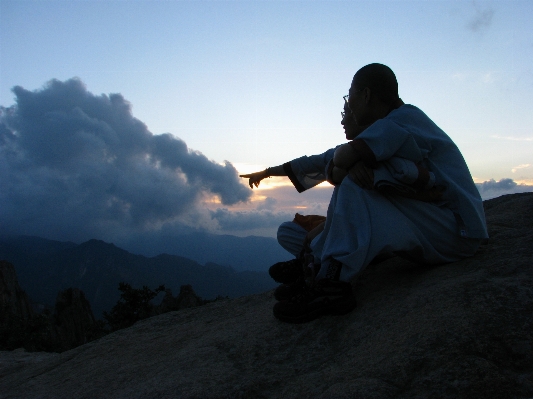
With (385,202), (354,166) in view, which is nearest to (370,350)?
(385,202)

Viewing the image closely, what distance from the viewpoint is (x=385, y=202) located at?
3160 mm

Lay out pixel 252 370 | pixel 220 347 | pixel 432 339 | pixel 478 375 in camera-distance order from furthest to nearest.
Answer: pixel 220 347 → pixel 252 370 → pixel 432 339 → pixel 478 375

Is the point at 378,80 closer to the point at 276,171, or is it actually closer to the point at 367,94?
the point at 367,94

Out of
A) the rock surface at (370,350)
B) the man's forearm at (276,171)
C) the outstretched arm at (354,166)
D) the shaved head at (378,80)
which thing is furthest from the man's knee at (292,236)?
the shaved head at (378,80)

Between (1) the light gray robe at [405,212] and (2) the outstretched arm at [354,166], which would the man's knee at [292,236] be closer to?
(1) the light gray robe at [405,212]

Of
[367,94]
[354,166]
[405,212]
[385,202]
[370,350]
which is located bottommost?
[370,350]

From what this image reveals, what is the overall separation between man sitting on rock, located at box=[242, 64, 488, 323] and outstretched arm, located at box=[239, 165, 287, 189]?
90 centimetres

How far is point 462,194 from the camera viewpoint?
3.23 metres

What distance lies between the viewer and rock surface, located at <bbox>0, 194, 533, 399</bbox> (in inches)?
77.2

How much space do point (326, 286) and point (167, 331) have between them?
2275 millimetres

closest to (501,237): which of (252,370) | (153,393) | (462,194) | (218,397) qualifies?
(462,194)

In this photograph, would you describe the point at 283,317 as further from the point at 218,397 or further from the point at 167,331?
the point at 167,331

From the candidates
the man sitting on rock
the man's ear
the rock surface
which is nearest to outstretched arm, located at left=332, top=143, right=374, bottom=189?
the man sitting on rock

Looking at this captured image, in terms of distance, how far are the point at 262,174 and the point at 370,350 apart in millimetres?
2405
